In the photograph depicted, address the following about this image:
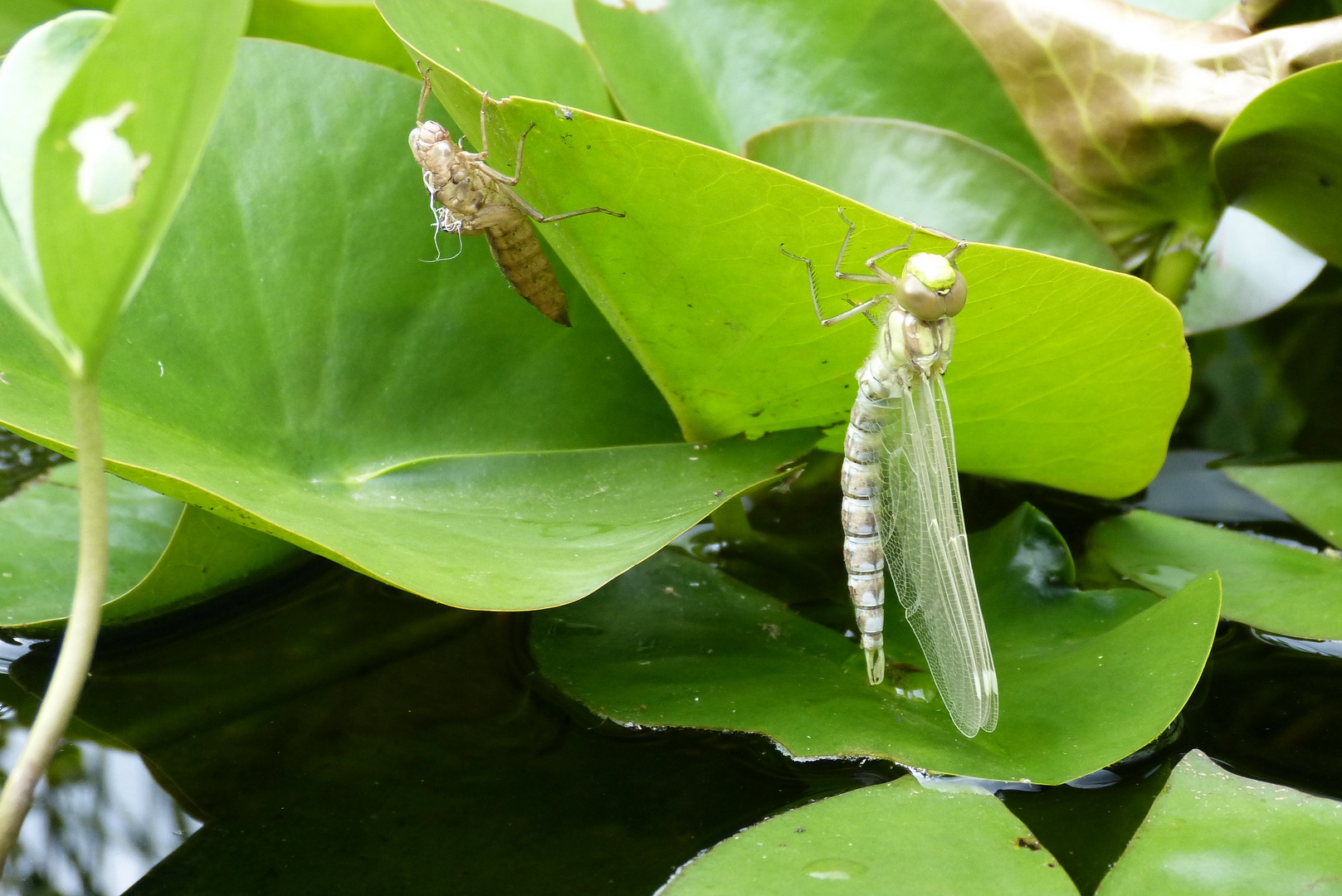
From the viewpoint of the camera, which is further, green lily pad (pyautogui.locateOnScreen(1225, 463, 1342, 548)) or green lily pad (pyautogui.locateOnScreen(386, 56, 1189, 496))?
green lily pad (pyautogui.locateOnScreen(1225, 463, 1342, 548))

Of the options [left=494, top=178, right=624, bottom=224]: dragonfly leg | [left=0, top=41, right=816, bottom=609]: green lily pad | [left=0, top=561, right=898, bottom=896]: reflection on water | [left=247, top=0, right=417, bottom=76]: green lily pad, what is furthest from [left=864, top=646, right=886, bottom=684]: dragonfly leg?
[left=247, top=0, right=417, bottom=76]: green lily pad

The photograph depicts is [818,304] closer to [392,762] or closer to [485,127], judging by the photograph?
[485,127]

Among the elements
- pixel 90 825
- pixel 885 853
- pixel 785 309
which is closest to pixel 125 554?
pixel 90 825

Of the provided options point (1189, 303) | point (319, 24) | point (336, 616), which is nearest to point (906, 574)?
point (336, 616)

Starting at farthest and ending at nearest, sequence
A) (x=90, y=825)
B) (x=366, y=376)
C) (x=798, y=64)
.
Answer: (x=798, y=64) → (x=366, y=376) → (x=90, y=825)

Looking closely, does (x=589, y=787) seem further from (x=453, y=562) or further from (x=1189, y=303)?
(x=1189, y=303)

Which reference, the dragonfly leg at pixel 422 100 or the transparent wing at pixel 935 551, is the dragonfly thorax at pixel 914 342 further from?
the dragonfly leg at pixel 422 100

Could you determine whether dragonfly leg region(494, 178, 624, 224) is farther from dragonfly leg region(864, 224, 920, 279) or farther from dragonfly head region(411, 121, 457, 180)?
dragonfly leg region(864, 224, 920, 279)
